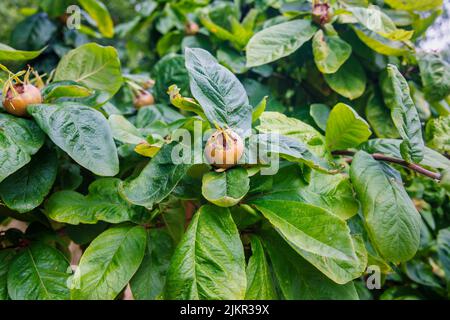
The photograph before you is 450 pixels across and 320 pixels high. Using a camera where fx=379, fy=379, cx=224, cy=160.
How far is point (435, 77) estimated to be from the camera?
38.3 inches

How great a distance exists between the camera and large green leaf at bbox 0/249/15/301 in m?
0.68

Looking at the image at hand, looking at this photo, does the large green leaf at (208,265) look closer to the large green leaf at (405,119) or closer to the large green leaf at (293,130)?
the large green leaf at (293,130)

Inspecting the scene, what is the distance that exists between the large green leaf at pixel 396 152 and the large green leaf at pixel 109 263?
1.57 feet

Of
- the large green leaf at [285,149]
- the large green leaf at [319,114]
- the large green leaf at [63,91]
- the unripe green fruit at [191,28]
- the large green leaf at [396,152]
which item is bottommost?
the large green leaf at [319,114]

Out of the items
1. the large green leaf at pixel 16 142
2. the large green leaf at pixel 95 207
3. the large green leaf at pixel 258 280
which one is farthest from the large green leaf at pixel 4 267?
the large green leaf at pixel 258 280

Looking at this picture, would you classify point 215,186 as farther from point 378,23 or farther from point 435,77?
point 435,77

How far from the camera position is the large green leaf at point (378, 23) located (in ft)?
2.88

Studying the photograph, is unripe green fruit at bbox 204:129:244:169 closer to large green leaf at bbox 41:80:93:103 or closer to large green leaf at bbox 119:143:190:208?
large green leaf at bbox 119:143:190:208

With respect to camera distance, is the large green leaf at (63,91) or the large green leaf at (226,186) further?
the large green leaf at (63,91)

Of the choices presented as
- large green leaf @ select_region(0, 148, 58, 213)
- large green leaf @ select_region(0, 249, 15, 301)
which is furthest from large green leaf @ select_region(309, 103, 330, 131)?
large green leaf @ select_region(0, 249, 15, 301)

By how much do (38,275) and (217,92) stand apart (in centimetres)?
46

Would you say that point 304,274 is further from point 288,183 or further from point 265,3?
point 265,3

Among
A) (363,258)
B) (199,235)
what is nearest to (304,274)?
(363,258)

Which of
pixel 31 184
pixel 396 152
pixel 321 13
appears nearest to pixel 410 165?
pixel 396 152
